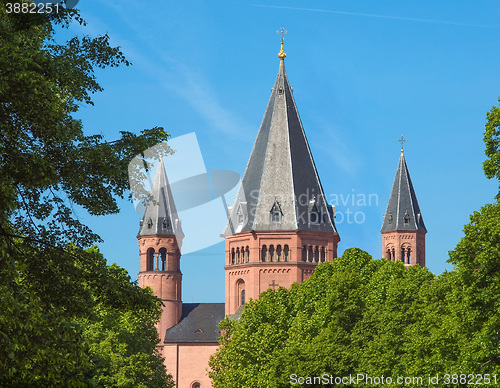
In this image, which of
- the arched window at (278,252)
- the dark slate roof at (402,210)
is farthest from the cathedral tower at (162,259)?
the dark slate roof at (402,210)

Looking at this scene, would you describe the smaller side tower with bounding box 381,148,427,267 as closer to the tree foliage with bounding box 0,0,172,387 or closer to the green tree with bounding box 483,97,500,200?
the green tree with bounding box 483,97,500,200

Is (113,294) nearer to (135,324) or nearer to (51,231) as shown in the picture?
(51,231)

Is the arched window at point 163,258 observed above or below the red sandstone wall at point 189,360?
above

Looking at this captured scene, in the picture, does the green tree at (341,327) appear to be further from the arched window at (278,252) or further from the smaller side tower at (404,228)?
the smaller side tower at (404,228)

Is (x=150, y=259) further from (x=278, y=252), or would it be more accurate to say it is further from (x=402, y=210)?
(x=402, y=210)

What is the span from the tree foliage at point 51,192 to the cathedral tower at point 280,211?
81.2 meters

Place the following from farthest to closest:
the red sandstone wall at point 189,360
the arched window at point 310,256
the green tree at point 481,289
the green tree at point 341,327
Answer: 1. the red sandstone wall at point 189,360
2. the arched window at point 310,256
3. the green tree at point 341,327
4. the green tree at point 481,289

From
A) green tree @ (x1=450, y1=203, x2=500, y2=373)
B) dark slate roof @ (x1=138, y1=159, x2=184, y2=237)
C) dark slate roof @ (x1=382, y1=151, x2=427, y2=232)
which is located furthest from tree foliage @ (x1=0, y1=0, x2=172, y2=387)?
dark slate roof @ (x1=382, y1=151, x2=427, y2=232)

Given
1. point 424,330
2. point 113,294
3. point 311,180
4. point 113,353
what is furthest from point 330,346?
point 311,180

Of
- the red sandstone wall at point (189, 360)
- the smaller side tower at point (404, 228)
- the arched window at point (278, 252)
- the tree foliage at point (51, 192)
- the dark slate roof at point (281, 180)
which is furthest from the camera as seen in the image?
the smaller side tower at point (404, 228)

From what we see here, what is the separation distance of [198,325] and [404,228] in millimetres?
31534

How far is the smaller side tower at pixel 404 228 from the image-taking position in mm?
128750

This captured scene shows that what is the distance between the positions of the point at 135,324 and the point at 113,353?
466cm

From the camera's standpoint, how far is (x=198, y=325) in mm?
119562
